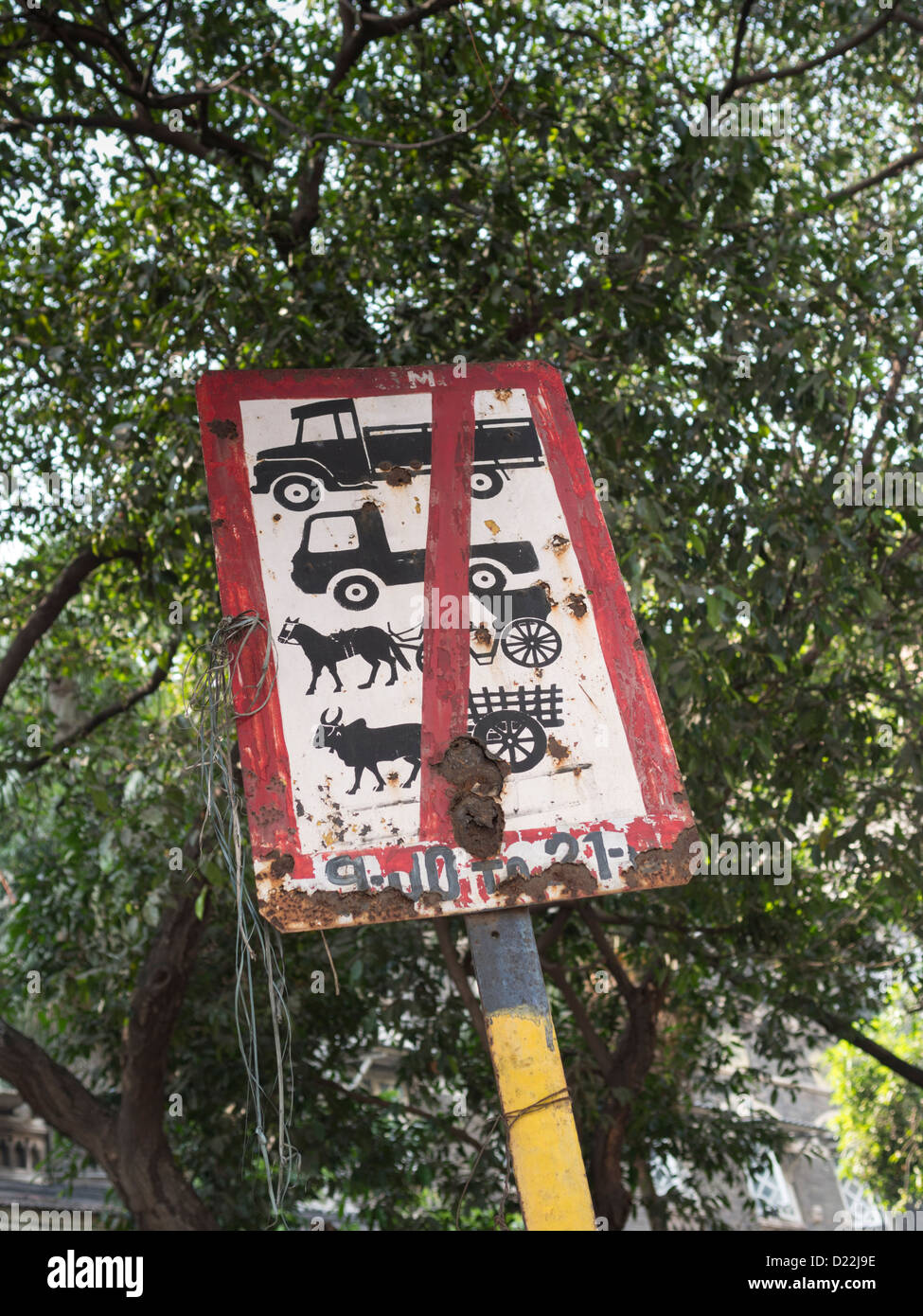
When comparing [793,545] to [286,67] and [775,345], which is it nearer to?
[775,345]

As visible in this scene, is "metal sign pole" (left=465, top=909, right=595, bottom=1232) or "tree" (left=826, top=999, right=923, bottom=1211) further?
"tree" (left=826, top=999, right=923, bottom=1211)

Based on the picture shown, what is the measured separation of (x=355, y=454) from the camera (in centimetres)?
224

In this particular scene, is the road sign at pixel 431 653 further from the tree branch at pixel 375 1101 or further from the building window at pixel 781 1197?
the building window at pixel 781 1197

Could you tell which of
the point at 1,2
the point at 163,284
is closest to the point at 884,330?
the point at 163,284

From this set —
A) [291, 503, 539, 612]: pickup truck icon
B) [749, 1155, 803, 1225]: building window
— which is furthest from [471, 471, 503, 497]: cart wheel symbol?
[749, 1155, 803, 1225]: building window

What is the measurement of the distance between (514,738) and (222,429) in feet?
2.87

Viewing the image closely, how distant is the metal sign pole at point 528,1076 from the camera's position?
1.74 meters

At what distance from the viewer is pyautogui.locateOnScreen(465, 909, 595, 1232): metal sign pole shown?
5.72 feet

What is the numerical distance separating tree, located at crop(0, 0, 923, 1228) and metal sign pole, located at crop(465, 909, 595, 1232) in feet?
6.29

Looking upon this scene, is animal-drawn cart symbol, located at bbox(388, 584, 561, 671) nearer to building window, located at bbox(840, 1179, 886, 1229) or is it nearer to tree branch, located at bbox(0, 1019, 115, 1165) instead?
tree branch, located at bbox(0, 1019, 115, 1165)

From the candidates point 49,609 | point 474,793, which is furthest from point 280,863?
point 49,609

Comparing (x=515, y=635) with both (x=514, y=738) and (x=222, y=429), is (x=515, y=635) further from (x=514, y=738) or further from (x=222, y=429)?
(x=222, y=429)

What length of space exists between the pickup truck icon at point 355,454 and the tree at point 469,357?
4.94 ft

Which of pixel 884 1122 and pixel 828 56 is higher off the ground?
pixel 828 56
